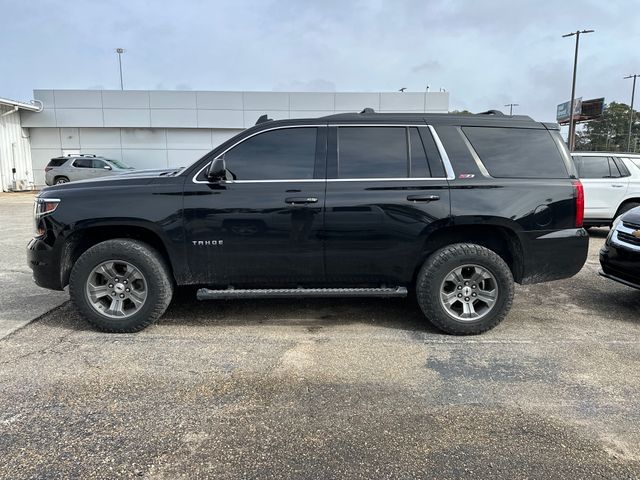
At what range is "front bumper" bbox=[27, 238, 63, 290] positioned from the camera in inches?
167

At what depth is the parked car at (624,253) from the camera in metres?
4.83

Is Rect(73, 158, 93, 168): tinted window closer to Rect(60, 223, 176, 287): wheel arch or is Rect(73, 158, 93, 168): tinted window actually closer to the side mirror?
Rect(60, 223, 176, 287): wheel arch

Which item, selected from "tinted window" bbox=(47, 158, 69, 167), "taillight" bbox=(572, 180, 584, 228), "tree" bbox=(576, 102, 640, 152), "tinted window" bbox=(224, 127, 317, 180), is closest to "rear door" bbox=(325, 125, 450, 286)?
"tinted window" bbox=(224, 127, 317, 180)

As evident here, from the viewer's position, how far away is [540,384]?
3393 mm

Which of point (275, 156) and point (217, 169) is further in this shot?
point (275, 156)

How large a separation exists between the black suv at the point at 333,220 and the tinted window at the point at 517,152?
Result: 0.01 metres

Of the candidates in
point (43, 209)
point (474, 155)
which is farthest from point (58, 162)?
point (474, 155)

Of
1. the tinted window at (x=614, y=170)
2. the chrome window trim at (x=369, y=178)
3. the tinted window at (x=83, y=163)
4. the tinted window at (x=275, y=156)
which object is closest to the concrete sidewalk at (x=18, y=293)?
the chrome window trim at (x=369, y=178)

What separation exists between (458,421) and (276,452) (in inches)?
45.0

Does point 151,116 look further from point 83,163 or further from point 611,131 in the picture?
point 611,131

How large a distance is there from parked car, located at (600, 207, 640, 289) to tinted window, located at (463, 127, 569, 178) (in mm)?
1305

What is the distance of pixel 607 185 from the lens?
9273 millimetres

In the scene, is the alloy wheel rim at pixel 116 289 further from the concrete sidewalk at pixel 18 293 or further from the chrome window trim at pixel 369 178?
the chrome window trim at pixel 369 178

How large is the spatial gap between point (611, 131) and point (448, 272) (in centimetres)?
7876
